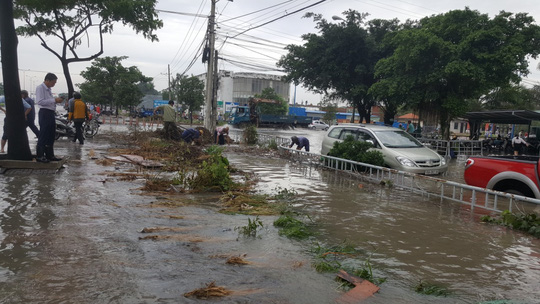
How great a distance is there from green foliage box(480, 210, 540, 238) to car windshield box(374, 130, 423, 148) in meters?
5.30

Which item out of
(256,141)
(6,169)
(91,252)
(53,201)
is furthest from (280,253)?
(256,141)

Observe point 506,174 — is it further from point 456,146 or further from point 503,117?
point 503,117

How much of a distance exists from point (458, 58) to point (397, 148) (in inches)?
391

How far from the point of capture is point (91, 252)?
4125mm

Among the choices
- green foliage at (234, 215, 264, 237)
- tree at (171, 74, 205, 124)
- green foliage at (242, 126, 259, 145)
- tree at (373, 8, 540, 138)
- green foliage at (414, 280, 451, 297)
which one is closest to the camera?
green foliage at (414, 280, 451, 297)

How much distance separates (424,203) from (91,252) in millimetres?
6391

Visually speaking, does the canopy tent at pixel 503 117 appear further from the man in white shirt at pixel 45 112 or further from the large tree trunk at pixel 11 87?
the large tree trunk at pixel 11 87

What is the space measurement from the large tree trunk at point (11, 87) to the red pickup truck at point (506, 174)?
9250 millimetres

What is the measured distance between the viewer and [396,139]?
1208 cm

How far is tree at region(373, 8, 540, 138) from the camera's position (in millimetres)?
18250

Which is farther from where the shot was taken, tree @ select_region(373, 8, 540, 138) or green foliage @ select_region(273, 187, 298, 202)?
tree @ select_region(373, 8, 540, 138)

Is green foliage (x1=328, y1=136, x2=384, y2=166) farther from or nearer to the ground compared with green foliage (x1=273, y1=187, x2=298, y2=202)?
farther from the ground

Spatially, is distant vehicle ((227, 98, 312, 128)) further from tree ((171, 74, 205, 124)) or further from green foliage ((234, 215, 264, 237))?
green foliage ((234, 215, 264, 237))

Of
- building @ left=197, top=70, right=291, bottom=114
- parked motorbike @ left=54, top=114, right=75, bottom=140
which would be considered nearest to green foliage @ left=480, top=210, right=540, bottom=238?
parked motorbike @ left=54, top=114, right=75, bottom=140
